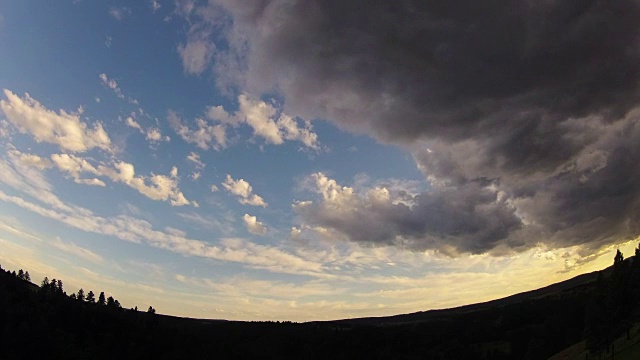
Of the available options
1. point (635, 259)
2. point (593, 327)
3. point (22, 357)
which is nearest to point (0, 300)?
point (22, 357)

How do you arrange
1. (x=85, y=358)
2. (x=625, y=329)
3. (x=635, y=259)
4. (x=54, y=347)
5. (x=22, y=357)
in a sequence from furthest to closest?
(x=85, y=358), (x=54, y=347), (x=22, y=357), (x=635, y=259), (x=625, y=329)

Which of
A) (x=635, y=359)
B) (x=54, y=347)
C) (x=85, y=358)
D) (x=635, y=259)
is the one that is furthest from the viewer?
(x=85, y=358)

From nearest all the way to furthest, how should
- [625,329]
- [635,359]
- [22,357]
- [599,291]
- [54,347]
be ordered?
[635,359], [625,329], [599,291], [22,357], [54,347]

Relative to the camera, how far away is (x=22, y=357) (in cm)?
16275

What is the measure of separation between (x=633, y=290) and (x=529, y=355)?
11248cm

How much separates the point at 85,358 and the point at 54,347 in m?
Result: 17.2

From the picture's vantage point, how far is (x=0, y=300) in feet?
642

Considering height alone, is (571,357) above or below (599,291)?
below

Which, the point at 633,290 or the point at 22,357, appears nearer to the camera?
the point at 633,290

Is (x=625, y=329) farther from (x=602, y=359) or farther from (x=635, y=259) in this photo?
(x=635, y=259)

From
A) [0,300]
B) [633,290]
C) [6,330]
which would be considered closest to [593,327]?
[633,290]

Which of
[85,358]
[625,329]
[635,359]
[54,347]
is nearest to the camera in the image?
[635,359]

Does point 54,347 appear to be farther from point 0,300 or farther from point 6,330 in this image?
point 0,300

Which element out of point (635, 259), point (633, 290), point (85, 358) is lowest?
point (85, 358)
